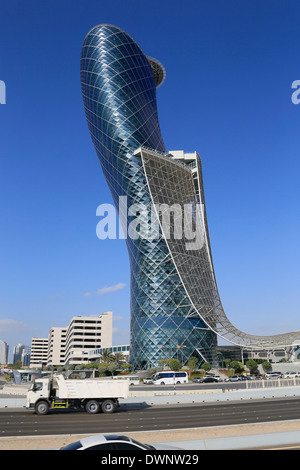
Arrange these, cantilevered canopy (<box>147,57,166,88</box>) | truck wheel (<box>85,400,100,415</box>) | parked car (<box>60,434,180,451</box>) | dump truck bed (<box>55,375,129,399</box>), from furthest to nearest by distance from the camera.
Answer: cantilevered canopy (<box>147,57,166,88</box>) < truck wheel (<box>85,400,100,415</box>) < dump truck bed (<box>55,375,129,399</box>) < parked car (<box>60,434,180,451</box>)

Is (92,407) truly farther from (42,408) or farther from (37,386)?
(37,386)

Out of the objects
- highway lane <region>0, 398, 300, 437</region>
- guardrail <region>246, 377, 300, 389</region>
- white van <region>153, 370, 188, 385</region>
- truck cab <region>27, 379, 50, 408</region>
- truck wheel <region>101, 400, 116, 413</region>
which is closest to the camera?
highway lane <region>0, 398, 300, 437</region>

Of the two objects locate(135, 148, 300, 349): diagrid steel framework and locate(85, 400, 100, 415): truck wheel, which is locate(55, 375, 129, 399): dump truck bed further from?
locate(135, 148, 300, 349): diagrid steel framework

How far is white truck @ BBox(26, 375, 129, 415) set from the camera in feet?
100

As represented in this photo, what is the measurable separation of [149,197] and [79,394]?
229ft

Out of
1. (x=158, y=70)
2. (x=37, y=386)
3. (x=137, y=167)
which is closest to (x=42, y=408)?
(x=37, y=386)

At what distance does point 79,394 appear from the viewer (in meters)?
30.5

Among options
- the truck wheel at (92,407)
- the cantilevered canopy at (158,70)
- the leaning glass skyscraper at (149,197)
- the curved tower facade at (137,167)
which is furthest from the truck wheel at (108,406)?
the cantilevered canopy at (158,70)

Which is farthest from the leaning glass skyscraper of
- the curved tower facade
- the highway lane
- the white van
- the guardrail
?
the highway lane

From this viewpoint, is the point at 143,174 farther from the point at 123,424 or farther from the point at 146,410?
the point at 123,424

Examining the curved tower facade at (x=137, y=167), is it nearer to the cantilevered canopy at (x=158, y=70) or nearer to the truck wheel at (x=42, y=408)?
the cantilevered canopy at (x=158, y=70)

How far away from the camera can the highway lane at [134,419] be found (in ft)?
74.7
